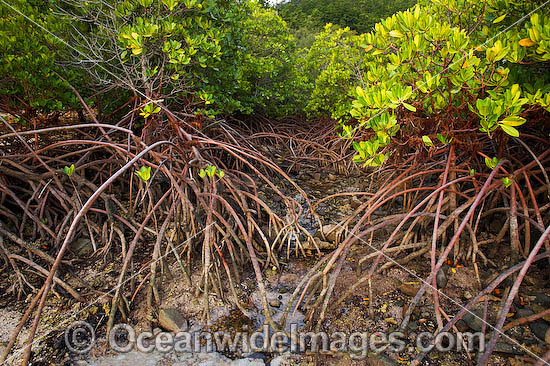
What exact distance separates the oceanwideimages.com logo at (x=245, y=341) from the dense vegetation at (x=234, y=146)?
0.41ft

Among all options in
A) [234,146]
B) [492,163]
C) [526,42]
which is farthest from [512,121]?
[234,146]

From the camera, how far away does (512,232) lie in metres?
1.72

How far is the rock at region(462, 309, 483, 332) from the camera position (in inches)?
62.1

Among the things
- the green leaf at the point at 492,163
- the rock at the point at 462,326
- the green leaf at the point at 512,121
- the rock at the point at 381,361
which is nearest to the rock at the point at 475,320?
the rock at the point at 462,326

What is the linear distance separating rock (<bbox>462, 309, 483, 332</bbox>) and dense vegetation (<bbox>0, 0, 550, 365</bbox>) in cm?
11

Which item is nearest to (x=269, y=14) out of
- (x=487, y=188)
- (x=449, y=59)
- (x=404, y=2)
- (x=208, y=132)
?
(x=208, y=132)

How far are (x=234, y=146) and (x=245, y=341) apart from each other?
5.30ft

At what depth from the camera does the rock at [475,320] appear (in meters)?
1.58

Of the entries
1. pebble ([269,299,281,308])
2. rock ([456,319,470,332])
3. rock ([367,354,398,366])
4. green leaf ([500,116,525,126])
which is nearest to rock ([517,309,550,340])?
rock ([456,319,470,332])

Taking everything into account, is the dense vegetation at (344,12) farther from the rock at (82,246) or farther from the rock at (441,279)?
the rock at (441,279)

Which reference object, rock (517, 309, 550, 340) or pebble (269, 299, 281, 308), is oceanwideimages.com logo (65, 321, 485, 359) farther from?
rock (517, 309, 550, 340)

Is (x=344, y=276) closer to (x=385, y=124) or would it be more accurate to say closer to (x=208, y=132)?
(x=385, y=124)

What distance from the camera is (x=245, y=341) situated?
1.81 meters

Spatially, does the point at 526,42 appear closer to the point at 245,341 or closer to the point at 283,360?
the point at 283,360
